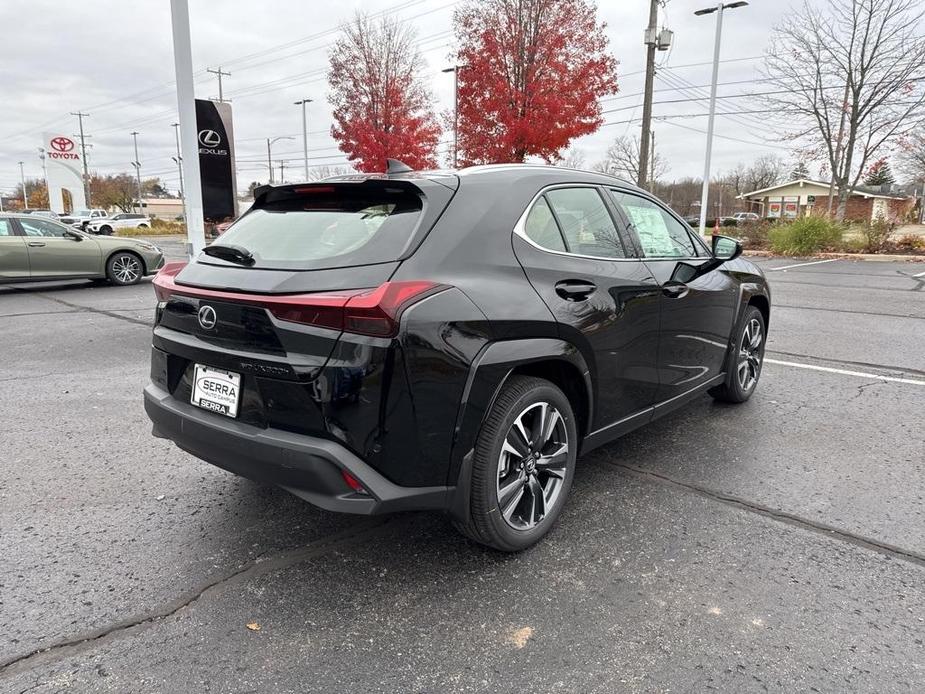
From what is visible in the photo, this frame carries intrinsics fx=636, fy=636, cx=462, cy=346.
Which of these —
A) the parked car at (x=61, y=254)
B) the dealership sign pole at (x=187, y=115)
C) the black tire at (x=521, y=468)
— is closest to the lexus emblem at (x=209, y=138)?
the dealership sign pole at (x=187, y=115)

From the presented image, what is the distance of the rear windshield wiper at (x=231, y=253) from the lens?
276cm

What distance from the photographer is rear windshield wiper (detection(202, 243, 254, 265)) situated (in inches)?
109

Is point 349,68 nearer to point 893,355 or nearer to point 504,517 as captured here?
point 893,355

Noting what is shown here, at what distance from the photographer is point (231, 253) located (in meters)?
2.87

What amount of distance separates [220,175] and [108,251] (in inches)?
176

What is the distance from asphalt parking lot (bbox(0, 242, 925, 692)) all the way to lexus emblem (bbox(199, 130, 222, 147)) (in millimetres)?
6083

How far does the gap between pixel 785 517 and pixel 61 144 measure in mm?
50359

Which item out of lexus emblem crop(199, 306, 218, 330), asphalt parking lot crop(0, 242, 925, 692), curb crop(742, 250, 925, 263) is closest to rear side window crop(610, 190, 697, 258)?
asphalt parking lot crop(0, 242, 925, 692)

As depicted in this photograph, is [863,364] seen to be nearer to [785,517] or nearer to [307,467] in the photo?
[785,517]

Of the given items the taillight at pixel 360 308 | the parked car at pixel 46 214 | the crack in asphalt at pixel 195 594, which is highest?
the parked car at pixel 46 214

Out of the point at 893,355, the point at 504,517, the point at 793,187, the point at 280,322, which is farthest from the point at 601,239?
the point at 793,187

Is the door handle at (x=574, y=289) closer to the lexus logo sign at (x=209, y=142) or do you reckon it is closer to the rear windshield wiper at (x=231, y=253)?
the rear windshield wiper at (x=231, y=253)

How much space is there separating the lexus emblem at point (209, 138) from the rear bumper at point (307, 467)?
8.03 meters

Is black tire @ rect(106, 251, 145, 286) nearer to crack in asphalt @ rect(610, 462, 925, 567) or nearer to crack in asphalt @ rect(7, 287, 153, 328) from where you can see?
crack in asphalt @ rect(7, 287, 153, 328)
